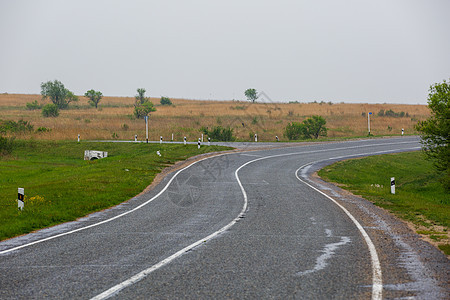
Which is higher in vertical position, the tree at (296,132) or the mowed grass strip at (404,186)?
the tree at (296,132)

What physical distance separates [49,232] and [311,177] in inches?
688

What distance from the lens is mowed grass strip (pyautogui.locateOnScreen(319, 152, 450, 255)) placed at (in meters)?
12.9

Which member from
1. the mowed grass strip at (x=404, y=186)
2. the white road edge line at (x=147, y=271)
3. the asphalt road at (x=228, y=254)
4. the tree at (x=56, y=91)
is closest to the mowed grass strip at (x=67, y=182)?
the asphalt road at (x=228, y=254)

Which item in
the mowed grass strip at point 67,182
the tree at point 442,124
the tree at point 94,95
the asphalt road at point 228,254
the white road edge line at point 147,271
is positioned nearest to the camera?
the white road edge line at point 147,271

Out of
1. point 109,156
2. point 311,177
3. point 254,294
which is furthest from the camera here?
point 109,156

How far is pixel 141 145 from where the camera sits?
4316 cm

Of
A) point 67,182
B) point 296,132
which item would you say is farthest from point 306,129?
point 67,182

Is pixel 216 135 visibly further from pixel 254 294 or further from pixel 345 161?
pixel 254 294

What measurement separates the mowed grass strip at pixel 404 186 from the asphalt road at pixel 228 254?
84cm

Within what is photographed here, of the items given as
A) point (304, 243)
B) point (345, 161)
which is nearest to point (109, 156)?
point (345, 161)

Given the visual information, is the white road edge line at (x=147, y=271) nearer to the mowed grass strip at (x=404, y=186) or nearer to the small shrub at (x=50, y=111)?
the mowed grass strip at (x=404, y=186)

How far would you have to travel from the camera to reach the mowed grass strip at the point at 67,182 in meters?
13.5

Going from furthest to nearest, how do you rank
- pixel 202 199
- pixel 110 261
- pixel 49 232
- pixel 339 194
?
pixel 339 194, pixel 202 199, pixel 49 232, pixel 110 261

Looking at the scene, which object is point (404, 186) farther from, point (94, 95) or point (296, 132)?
point (94, 95)
